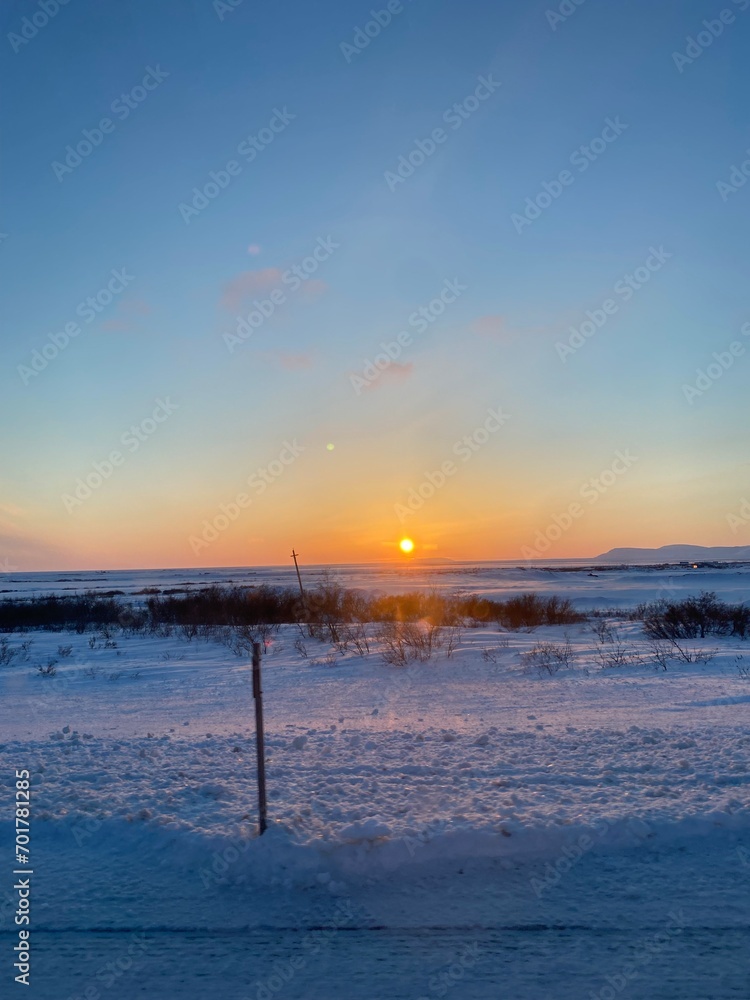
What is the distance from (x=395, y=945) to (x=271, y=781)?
2401 mm

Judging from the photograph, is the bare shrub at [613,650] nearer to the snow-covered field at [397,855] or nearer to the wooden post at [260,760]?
the snow-covered field at [397,855]

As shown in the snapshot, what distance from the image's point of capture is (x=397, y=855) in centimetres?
421

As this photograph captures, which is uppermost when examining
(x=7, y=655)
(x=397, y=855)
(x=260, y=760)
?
(x=260, y=760)

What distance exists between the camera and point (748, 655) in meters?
12.4

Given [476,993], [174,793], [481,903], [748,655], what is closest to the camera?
[476,993]

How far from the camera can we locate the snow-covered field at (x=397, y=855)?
10.6ft

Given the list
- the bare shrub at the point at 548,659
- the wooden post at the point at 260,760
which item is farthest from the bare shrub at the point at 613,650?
the wooden post at the point at 260,760

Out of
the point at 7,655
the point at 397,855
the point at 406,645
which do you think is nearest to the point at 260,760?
the point at 397,855

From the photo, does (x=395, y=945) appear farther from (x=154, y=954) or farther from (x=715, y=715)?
(x=715, y=715)

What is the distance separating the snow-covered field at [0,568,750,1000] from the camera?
322cm

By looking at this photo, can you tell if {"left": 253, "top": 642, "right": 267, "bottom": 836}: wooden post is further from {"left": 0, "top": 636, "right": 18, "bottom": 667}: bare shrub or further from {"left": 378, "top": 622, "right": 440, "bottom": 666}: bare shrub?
{"left": 0, "top": 636, "right": 18, "bottom": 667}: bare shrub

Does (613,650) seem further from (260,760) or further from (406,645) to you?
A: (260,760)

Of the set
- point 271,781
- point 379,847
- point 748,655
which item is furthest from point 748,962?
point 748,655

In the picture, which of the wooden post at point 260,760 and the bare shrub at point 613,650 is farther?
the bare shrub at point 613,650
